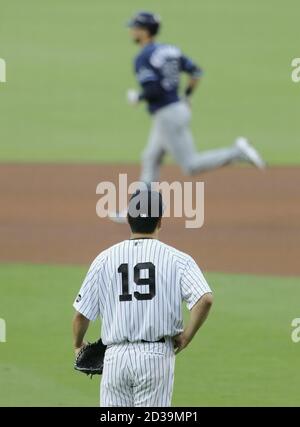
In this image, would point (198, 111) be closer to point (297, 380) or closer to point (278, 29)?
point (278, 29)

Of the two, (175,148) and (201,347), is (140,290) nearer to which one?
(201,347)

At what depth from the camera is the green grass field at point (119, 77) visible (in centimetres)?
1827

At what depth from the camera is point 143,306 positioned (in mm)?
5328

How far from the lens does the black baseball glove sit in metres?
5.51

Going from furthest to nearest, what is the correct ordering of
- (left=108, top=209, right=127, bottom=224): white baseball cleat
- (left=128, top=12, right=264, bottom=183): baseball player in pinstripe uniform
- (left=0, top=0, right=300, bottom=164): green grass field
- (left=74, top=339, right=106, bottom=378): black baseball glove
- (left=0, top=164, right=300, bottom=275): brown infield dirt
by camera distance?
(left=0, top=0, right=300, bottom=164): green grass field → (left=128, top=12, right=264, bottom=183): baseball player in pinstripe uniform → (left=108, top=209, right=127, bottom=224): white baseball cleat → (left=0, top=164, right=300, bottom=275): brown infield dirt → (left=74, top=339, right=106, bottom=378): black baseball glove

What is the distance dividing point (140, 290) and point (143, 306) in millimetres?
77

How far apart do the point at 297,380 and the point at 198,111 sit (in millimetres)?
13306

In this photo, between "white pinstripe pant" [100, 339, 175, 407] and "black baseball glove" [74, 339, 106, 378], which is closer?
"white pinstripe pant" [100, 339, 175, 407]

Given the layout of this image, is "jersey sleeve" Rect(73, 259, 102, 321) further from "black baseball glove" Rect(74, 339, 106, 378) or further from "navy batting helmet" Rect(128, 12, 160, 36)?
"navy batting helmet" Rect(128, 12, 160, 36)

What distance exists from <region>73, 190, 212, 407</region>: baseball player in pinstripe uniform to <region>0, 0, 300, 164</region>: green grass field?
11.0m

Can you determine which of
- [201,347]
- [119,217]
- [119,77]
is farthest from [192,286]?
[119,77]

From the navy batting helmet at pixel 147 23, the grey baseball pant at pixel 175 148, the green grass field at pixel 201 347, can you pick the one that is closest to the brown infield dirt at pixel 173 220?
the grey baseball pant at pixel 175 148

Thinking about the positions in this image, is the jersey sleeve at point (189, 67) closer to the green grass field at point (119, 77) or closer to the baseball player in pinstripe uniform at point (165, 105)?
the baseball player in pinstripe uniform at point (165, 105)

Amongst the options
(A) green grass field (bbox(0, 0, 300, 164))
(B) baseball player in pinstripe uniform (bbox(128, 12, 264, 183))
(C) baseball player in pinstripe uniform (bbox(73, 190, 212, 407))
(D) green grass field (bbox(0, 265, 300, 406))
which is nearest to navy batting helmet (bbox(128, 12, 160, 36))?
(B) baseball player in pinstripe uniform (bbox(128, 12, 264, 183))
